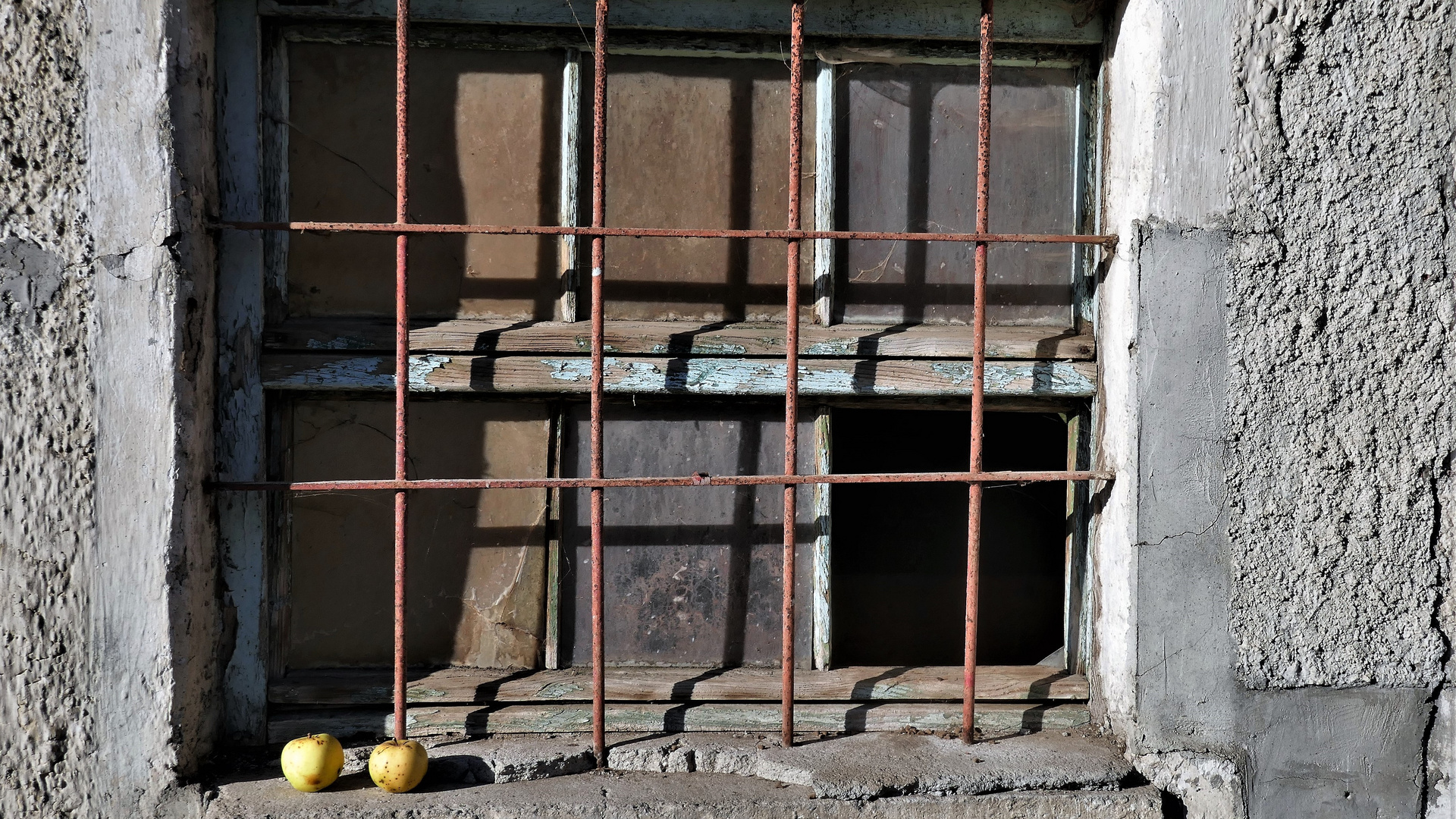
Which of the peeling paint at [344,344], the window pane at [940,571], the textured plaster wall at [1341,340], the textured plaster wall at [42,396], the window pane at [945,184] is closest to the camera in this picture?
the textured plaster wall at [42,396]

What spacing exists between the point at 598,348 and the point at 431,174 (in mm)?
526

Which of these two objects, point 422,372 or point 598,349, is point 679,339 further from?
point 422,372

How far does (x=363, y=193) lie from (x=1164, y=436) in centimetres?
159

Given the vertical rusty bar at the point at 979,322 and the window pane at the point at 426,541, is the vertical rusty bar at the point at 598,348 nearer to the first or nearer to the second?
the window pane at the point at 426,541

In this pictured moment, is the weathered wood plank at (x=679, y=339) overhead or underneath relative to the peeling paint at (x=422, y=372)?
Answer: overhead

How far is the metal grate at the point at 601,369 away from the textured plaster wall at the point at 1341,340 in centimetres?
29

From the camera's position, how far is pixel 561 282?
67.6 inches

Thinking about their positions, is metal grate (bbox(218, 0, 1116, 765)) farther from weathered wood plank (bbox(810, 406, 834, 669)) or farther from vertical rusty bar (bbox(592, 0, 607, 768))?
weathered wood plank (bbox(810, 406, 834, 669))

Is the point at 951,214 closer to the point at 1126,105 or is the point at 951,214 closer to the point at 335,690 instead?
the point at 1126,105

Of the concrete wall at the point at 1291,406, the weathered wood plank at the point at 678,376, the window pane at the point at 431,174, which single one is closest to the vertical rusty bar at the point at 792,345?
the weathered wood plank at the point at 678,376

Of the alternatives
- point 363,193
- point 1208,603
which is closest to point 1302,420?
point 1208,603

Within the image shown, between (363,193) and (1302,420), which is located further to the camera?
(363,193)

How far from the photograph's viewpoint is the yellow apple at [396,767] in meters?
1.47

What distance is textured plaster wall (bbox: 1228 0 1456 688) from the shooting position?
153cm
